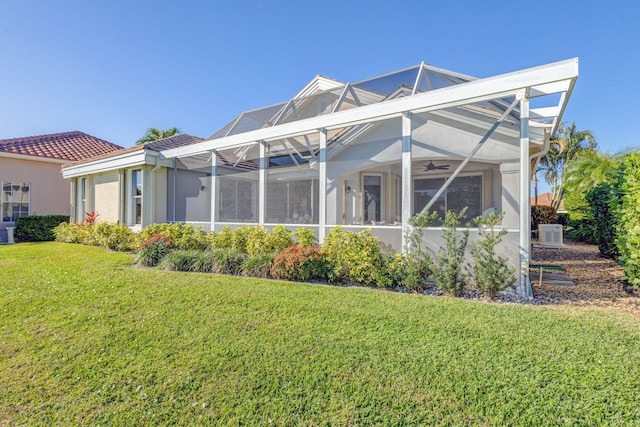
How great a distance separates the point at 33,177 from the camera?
53.9 ft

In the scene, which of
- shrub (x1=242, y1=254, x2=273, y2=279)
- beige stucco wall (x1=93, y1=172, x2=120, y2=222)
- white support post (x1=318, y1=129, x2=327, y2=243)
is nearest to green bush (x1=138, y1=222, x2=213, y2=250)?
shrub (x1=242, y1=254, x2=273, y2=279)

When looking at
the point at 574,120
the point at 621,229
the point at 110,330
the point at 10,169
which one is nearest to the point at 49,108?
the point at 10,169

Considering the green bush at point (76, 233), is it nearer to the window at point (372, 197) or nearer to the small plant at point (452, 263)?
the window at point (372, 197)

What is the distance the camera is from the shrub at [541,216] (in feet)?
58.1

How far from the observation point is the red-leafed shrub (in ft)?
22.4

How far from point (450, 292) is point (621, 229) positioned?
4.21m

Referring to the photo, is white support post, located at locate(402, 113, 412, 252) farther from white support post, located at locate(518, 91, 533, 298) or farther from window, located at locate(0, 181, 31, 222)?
window, located at locate(0, 181, 31, 222)

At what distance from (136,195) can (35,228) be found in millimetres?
6850

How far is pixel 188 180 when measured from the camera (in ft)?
40.7

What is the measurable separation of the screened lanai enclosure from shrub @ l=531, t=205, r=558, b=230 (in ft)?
33.6

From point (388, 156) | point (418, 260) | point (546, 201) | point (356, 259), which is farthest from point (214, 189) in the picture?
point (546, 201)

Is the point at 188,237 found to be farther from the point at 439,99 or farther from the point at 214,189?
the point at 439,99

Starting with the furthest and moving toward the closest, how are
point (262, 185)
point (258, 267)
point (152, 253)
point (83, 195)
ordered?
point (83, 195)
point (262, 185)
point (152, 253)
point (258, 267)

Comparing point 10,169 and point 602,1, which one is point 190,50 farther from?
point 602,1
